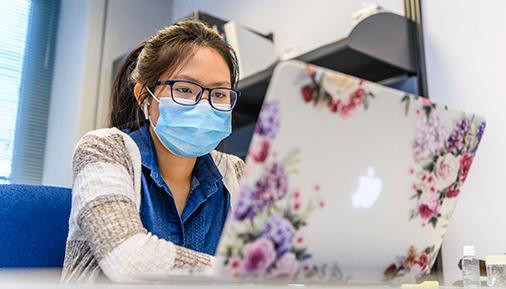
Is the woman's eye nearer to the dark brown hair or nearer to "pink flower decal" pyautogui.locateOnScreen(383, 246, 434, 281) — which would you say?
the dark brown hair

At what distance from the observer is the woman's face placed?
968 millimetres

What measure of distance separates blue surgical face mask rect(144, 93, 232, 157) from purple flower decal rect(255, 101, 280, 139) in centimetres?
55

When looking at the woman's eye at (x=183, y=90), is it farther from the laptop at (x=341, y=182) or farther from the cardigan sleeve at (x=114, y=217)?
the laptop at (x=341, y=182)

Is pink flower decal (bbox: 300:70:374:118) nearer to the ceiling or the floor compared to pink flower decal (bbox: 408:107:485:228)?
nearer to the ceiling

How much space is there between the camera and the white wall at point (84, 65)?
262cm

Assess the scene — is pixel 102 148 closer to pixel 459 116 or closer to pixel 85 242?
pixel 85 242

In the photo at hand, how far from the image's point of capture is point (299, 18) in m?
2.03

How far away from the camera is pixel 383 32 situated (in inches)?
60.6

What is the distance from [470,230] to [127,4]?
2.21 meters

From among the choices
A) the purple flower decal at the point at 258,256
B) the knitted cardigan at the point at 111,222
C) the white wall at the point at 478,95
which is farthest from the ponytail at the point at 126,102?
the white wall at the point at 478,95

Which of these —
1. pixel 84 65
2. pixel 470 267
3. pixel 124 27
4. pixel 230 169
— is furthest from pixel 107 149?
pixel 124 27

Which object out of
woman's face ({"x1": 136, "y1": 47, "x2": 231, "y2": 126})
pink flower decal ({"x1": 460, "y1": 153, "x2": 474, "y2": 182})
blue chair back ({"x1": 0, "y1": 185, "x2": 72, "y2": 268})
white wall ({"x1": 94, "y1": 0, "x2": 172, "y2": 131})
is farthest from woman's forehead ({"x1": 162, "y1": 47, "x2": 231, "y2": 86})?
white wall ({"x1": 94, "y1": 0, "x2": 172, "y2": 131})

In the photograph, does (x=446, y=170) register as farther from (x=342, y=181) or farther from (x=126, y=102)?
(x=126, y=102)

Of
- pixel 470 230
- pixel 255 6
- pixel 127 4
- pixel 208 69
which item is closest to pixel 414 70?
pixel 470 230
